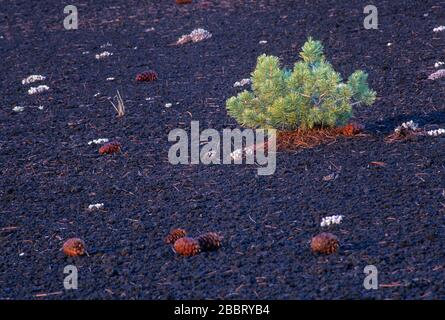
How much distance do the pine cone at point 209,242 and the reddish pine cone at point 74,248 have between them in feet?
2.39

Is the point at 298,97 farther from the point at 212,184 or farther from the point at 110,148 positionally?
the point at 110,148

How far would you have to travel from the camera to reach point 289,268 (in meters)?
4.49

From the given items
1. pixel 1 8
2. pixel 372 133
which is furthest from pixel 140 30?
pixel 372 133

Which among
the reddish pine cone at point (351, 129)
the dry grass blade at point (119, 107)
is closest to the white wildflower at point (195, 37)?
the dry grass blade at point (119, 107)

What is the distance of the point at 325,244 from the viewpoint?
461 cm

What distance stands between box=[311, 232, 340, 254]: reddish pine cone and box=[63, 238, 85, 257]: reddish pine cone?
142 centimetres

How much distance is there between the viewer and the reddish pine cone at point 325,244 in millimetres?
4613

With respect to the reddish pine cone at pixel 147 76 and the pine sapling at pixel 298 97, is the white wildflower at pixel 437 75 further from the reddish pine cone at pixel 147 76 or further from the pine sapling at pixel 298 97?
the reddish pine cone at pixel 147 76

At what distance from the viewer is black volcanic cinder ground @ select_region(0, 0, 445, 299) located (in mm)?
4477

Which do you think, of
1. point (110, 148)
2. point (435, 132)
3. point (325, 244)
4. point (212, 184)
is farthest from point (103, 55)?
point (325, 244)

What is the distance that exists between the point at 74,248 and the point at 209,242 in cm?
84

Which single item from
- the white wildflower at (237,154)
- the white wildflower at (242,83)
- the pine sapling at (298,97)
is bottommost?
the white wildflower at (237,154)
